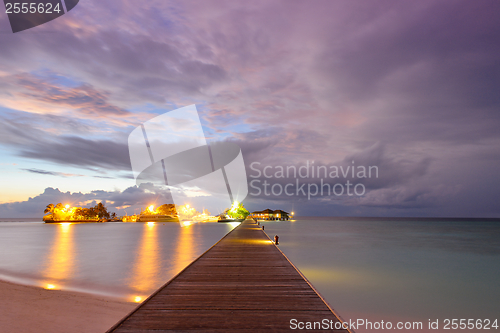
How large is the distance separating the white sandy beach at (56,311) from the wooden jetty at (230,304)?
9.24 feet

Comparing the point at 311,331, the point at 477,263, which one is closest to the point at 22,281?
the point at 311,331

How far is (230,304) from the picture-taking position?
696 centimetres

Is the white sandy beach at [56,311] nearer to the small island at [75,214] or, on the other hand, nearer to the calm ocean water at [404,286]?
the calm ocean water at [404,286]

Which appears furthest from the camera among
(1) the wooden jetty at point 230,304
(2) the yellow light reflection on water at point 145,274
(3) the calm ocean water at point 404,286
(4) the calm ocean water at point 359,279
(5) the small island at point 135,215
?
(5) the small island at point 135,215

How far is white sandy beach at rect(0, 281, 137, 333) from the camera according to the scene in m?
8.67

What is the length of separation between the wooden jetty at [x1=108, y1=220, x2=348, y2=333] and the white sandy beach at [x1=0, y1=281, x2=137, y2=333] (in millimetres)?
2817

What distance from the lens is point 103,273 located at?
17.4 m

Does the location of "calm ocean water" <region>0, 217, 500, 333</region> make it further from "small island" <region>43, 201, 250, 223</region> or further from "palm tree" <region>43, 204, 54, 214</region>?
"palm tree" <region>43, 204, 54, 214</region>

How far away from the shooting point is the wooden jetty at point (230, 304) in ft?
19.0

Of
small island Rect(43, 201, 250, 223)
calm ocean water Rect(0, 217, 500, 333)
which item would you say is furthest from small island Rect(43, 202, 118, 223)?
calm ocean water Rect(0, 217, 500, 333)

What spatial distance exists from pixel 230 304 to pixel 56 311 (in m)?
7.14

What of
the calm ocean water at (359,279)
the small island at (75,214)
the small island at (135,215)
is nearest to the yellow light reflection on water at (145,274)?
the calm ocean water at (359,279)

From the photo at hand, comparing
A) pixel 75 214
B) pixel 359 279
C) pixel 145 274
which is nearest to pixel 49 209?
pixel 75 214

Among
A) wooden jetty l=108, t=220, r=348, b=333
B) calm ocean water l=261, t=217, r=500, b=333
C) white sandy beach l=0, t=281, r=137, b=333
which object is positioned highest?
wooden jetty l=108, t=220, r=348, b=333
